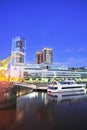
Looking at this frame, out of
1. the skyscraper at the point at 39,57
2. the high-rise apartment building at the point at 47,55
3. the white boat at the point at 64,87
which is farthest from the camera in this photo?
the skyscraper at the point at 39,57

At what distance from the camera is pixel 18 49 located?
355 ft

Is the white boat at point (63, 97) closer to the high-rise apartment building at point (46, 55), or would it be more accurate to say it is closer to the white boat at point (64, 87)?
the white boat at point (64, 87)

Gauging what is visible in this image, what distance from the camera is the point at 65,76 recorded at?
93.6m

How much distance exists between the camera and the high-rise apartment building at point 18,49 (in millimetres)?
104500

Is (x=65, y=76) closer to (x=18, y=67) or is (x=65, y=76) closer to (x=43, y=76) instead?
(x=43, y=76)

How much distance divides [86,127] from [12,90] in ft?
35.8

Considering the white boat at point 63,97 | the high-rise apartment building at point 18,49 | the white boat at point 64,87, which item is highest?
the high-rise apartment building at point 18,49

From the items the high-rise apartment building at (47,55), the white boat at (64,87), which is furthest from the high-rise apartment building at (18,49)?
the white boat at (64,87)

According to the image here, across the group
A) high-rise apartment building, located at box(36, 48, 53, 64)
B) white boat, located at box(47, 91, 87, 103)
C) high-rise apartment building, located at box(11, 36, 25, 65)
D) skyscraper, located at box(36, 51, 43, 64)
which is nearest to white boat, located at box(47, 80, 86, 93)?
white boat, located at box(47, 91, 87, 103)

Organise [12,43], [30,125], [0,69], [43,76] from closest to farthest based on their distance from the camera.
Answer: [30,125], [0,69], [43,76], [12,43]

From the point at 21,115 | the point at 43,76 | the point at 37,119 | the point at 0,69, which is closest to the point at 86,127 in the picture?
the point at 37,119

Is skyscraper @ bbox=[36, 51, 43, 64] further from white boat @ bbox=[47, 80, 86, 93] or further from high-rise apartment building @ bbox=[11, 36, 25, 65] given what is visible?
white boat @ bbox=[47, 80, 86, 93]

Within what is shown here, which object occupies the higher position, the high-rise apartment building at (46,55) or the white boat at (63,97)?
the high-rise apartment building at (46,55)

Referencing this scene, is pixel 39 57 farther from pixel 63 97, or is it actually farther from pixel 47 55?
pixel 63 97
